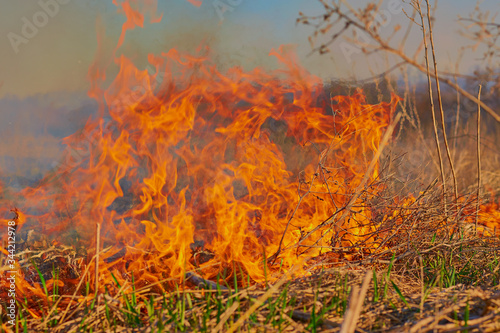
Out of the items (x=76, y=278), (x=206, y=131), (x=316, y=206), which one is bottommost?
(x=76, y=278)

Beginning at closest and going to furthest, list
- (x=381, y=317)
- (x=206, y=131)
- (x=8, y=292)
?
1. (x=381, y=317)
2. (x=8, y=292)
3. (x=206, y=131)

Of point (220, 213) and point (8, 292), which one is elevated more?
point (220, 213)

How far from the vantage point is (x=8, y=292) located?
11.2ft

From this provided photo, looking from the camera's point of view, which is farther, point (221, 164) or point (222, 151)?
point (222, 151)

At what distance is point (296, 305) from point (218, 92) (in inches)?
91.4

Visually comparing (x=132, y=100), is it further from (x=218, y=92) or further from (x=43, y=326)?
(x=43, y=326)

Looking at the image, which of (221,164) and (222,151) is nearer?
(221,164)

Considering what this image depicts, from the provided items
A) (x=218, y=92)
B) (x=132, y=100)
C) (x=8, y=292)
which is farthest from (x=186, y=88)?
(x=8, y=292)

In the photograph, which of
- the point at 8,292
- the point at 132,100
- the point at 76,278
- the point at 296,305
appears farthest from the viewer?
the point at 132,100

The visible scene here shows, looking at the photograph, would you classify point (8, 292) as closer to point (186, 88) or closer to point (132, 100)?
point (132, 100)

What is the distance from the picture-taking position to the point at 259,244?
3588 millimetres

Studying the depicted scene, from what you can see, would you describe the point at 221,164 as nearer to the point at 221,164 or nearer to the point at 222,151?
the point at 221,164

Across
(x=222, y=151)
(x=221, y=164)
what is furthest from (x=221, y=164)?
(x=222, y=151)

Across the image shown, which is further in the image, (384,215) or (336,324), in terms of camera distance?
(384,215)
